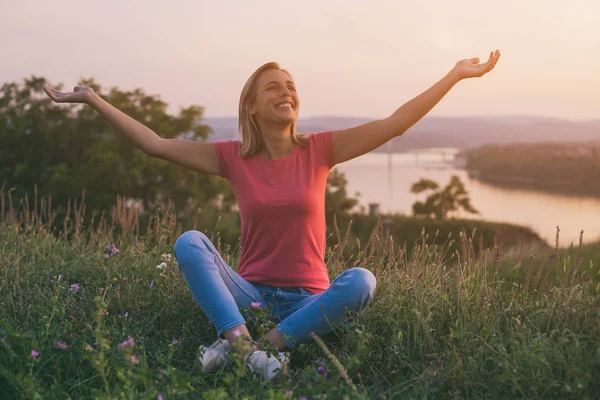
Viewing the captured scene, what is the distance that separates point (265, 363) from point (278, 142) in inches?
49.4

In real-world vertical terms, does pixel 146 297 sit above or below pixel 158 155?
below

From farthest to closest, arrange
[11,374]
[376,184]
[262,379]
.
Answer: [376,184] < [262,379] < [11,374]

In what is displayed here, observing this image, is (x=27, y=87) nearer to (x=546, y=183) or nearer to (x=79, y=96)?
(x=79, y=96)

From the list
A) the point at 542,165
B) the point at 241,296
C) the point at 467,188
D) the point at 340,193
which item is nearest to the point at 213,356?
the point at 241,296

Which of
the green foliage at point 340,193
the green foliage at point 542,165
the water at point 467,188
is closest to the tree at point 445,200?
the water at point 467,188

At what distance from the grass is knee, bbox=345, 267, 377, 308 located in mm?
110

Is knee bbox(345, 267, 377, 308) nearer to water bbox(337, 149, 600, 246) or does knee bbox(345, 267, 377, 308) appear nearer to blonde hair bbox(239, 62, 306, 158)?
blonde hair bbox(239, 62, 306, 158)

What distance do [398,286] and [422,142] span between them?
1282 inches

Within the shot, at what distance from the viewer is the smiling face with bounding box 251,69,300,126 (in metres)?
3.46

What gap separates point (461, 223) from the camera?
2112 cm

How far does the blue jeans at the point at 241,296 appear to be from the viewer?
3082 mm

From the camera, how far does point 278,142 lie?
140 inches

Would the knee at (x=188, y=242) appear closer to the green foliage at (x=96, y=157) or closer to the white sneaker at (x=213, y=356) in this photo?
the white sneaker at (x=213, y=356)

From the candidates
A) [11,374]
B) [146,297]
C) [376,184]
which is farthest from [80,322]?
[376,184]
